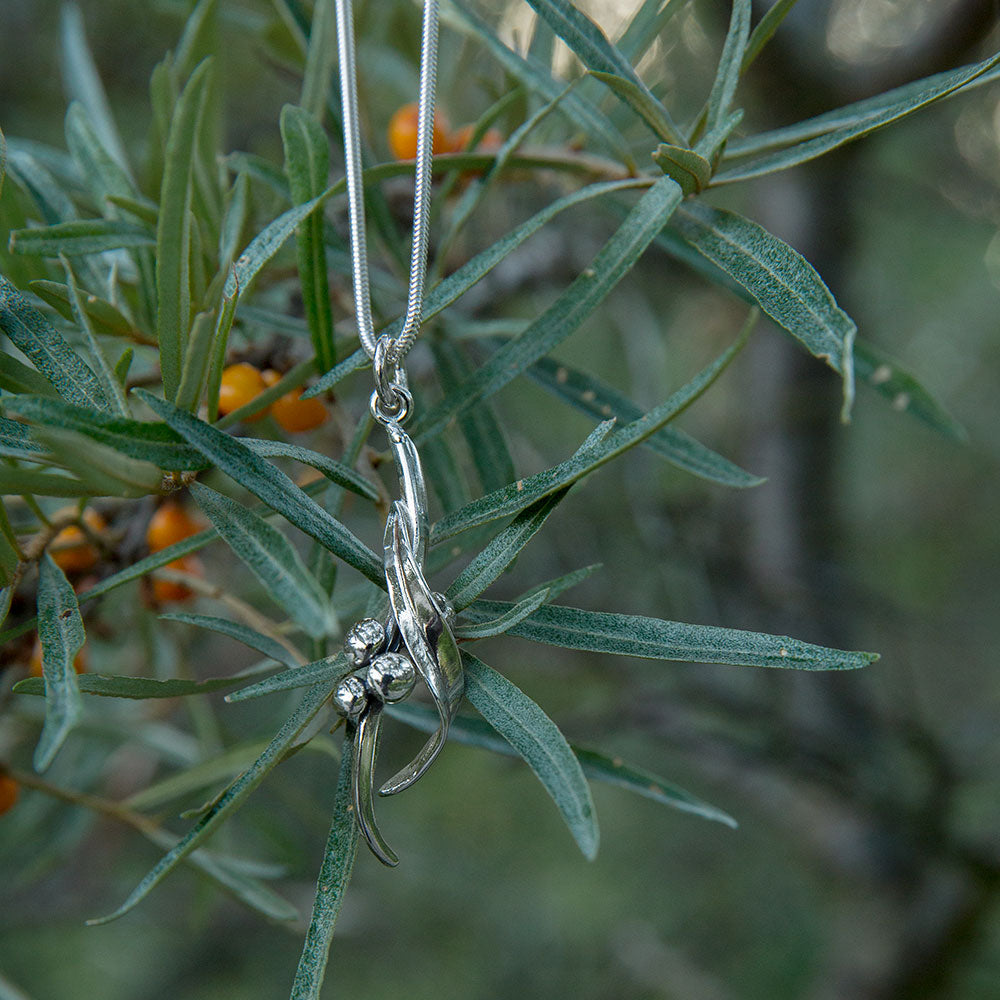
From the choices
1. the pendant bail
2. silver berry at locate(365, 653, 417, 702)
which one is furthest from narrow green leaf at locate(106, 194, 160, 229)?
silver berry at locate(365, 653, 417, 702)

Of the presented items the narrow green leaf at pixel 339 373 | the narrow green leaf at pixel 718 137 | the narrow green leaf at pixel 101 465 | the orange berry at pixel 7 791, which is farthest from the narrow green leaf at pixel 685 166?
the orange berry at pixel 7 791

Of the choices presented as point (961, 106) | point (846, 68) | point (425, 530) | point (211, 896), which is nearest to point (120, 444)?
point (425, 530)

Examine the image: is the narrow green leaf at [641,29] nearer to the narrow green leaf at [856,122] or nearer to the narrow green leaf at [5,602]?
the narrow green leaf at [856,122]

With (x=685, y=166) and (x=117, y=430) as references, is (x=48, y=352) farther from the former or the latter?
(x=685, y=166)

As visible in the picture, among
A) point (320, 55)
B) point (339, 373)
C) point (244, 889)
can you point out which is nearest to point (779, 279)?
point (339, 373)

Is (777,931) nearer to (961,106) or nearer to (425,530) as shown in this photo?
(961,106)

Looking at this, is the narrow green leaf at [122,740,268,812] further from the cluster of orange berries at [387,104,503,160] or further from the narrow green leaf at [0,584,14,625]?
the cluster of orange berries at [387,104,503,160]
